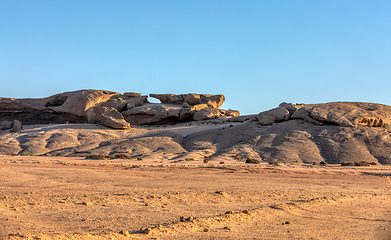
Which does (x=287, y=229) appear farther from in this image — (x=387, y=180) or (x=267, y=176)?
(x=387, y=180)

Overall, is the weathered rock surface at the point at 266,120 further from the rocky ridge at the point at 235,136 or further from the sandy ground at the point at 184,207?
the sandy ground at the point at 184,207

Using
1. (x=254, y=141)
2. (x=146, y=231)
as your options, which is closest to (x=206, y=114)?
(x=254, y=141)

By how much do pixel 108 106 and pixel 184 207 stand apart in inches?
1412

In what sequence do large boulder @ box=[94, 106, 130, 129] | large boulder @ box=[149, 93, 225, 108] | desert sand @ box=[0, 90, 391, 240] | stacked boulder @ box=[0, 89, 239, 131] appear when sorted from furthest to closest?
large boulder @ box=[149, 93, 225, 108] → stacked boulder @ box=[0, 89, 239, 131] → large boulder @ box=[94, 106, 130, 129] → desert sand @ box=[0, 90, 391, 240]

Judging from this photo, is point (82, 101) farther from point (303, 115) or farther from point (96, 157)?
point (303, 115)

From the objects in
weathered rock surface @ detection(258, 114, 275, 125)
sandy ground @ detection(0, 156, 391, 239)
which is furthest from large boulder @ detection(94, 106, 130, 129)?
sandy ground @ detection(0, 156, 391, 239)

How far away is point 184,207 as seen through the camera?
991 cm

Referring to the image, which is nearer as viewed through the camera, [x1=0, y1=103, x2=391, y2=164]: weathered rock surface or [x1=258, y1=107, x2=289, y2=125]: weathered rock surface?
[x1=0, y1=103, x2=391, y2=164]: weathered rock surface

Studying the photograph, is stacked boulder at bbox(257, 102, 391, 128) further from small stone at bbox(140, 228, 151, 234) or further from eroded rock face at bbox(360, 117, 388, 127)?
small stone at bbox(140, 228, 151, 234)

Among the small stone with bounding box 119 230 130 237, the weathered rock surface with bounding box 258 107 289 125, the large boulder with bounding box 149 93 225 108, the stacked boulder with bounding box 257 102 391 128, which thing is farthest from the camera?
the large boulder with bounding box 149 93 225 108

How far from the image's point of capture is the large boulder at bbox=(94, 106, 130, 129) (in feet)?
125

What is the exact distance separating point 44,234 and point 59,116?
1626 inches

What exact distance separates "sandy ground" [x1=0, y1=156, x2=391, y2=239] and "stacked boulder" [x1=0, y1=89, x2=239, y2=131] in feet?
86.2

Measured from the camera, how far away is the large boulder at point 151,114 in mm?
42656
